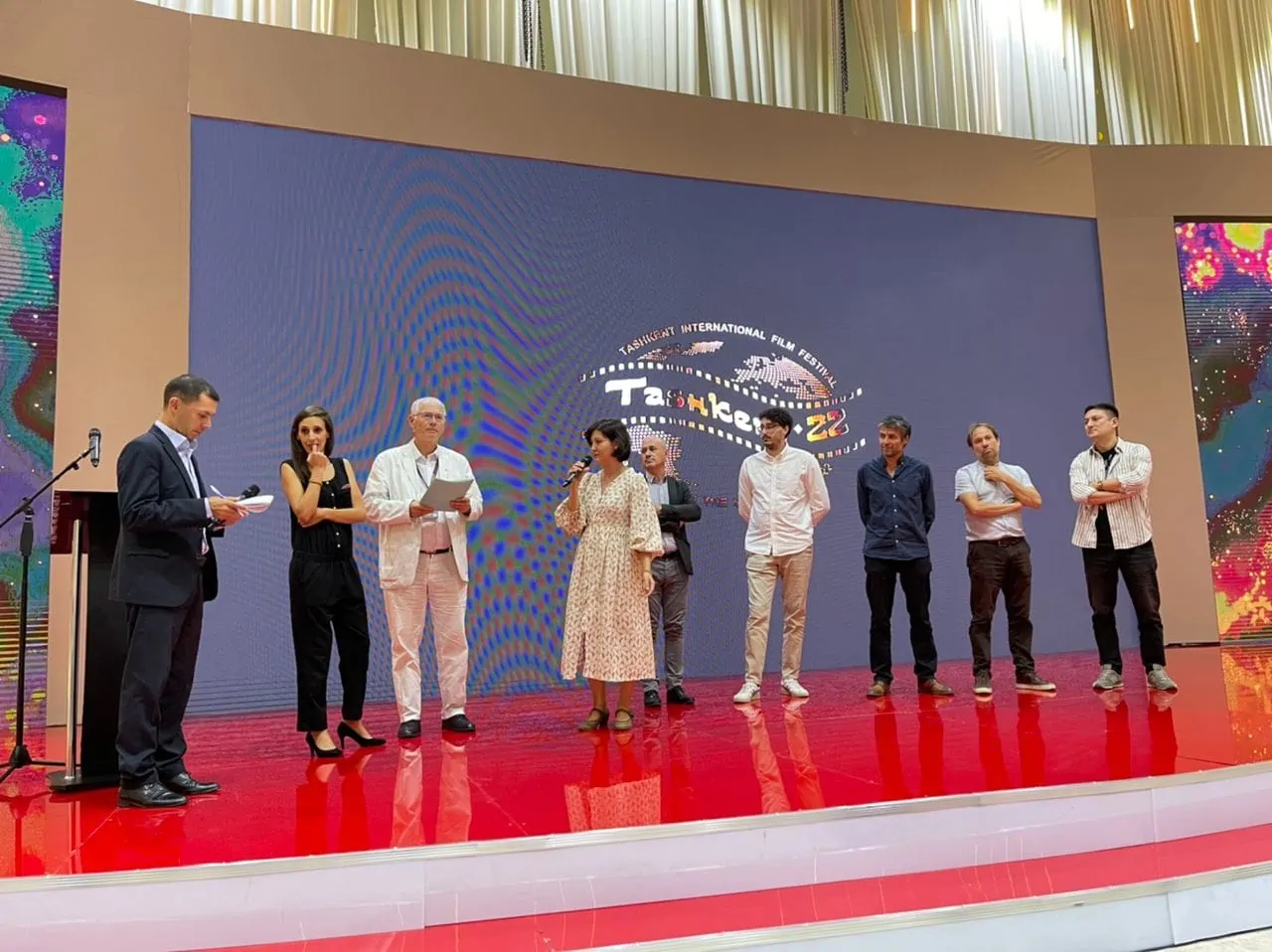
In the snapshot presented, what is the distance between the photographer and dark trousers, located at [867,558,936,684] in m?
5.59

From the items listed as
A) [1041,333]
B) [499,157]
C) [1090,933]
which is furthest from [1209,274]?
[1090,933]

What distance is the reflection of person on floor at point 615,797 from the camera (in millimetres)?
2869

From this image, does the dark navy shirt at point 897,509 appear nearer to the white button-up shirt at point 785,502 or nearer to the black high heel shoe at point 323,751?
the white button-up shirt at point 785,502

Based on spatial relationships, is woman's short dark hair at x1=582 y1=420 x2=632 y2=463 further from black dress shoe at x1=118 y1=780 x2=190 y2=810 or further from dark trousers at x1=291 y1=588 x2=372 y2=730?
black dress shoe at x1=118 y1=780 x2=190 y2=810

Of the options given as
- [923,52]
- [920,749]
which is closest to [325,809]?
[920,749]

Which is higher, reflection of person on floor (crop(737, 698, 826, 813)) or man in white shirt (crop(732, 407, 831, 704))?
man in white shirt (crop(732, 407, 831, 704))

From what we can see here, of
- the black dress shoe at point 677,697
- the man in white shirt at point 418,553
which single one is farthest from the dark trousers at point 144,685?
the black dress shoe at point 677,697

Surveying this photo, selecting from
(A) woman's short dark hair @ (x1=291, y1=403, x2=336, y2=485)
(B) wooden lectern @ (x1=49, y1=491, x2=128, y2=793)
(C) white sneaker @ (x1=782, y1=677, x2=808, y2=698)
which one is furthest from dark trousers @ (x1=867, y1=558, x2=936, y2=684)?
(B) wooden lectern @ (x1=49, y1=491, x2=128, y2=793)

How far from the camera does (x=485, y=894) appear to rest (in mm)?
2586

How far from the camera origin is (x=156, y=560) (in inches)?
133

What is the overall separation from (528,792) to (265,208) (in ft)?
14.7

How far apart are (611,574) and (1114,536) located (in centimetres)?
278

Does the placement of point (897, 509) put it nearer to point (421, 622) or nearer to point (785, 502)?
point (785, 502)

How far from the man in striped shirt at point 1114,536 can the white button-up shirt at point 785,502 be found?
140cm
